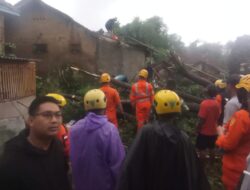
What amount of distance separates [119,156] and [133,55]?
58.0 ft

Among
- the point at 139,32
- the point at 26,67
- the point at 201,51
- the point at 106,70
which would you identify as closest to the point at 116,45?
the point at 106,70

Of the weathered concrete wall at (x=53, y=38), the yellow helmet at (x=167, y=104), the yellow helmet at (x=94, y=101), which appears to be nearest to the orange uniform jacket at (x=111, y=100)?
the yellow helmet at (x=94, y=101)

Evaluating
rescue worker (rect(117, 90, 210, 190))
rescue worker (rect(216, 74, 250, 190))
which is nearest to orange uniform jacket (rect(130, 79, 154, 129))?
rescue worker (rect(216, 74, 250, 190))

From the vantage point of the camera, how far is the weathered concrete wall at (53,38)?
18562 millimetres

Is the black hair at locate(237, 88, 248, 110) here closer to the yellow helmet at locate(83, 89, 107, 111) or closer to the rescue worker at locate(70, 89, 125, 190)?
the rescue worker at locate(70, 89, 125, 190)

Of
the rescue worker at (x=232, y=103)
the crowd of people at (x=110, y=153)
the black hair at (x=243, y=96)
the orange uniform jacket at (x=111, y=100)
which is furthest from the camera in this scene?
the orange uniform jacket at (x=111, y=100)

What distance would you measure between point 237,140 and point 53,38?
15.8 metres

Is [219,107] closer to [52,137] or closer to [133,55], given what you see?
[52,137]

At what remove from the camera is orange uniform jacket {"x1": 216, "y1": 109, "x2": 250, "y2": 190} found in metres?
4.06

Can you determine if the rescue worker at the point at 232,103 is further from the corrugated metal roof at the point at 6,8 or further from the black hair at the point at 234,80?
the corrugated metal roof at the point at 6,8

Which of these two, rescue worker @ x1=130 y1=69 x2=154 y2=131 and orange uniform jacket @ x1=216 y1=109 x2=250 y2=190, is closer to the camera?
orange uniform jacket @ x1=216 y1=109 x2=250 y2=190

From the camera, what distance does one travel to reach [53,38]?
61.6 ft

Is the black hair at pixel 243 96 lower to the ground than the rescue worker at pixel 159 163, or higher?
higher

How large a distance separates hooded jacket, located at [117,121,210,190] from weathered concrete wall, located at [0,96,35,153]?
18.6ft
